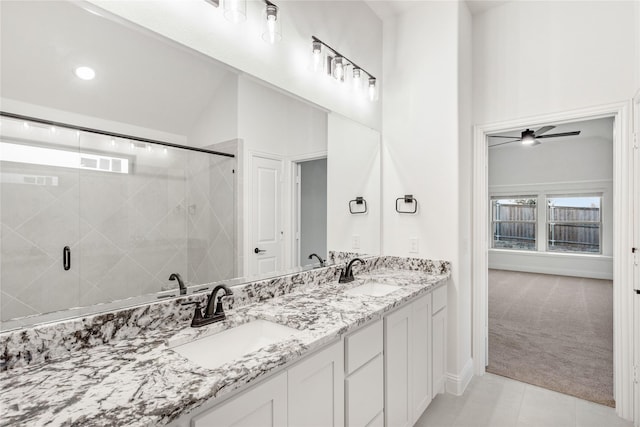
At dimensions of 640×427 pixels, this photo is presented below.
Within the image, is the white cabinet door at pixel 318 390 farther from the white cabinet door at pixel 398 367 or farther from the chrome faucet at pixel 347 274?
the chrome faucet at pixel 347 274

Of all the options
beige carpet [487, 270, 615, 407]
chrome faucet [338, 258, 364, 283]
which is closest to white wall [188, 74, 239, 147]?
chrome faucet [338, 258, 364, 283]

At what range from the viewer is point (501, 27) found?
9.02 ft

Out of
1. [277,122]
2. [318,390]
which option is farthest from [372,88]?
[318,390]

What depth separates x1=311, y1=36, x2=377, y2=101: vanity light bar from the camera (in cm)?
211

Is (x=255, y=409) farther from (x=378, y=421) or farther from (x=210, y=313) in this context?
(x=378, y=421)

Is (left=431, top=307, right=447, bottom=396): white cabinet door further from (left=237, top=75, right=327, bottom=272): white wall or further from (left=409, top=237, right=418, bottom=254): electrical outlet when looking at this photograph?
(left=237, top=75, right=327, bottom=272): white wall

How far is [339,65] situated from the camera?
2287 mm

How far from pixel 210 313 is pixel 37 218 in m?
0.69

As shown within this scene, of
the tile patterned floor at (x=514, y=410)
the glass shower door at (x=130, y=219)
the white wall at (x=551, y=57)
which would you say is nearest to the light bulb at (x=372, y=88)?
the white wall at (x=551, y=57)

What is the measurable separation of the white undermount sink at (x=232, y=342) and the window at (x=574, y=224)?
26.5ft

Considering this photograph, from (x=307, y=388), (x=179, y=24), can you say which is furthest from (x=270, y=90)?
(x=307, y=388)

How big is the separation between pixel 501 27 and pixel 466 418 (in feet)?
10.2

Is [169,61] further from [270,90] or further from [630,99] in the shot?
[630,99]

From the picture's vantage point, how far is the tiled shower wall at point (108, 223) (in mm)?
994
